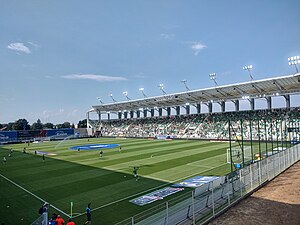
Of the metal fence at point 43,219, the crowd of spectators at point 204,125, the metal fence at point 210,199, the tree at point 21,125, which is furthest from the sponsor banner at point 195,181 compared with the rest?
the tree at point 21,125

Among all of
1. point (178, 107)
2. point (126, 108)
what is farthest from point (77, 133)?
point (178, 107)

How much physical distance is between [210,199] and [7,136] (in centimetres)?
7238

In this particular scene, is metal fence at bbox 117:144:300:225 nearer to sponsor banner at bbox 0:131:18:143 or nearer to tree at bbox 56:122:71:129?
sponsor banner at bbox 0:131:18:143

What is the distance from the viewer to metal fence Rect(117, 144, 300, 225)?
10914mm

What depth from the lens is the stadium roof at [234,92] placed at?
47.8m

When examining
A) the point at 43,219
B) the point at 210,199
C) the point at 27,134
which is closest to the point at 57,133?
the point at 27,134

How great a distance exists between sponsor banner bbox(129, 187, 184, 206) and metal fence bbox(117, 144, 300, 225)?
1.33 metres

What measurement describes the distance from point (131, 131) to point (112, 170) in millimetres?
60155

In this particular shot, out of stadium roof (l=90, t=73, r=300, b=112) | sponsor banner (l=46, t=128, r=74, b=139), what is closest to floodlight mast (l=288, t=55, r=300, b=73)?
stadium roof (l=90, t=73, r=300, b=112)

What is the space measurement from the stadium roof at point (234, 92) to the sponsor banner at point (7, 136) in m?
34.5

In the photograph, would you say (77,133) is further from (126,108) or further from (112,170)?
(112,170)

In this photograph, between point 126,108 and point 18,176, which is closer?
point 18,176

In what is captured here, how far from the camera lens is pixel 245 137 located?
175 feet

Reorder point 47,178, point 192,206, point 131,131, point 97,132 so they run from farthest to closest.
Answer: point 97,132 < point 131,131 < point 47,178 < point 192,206
